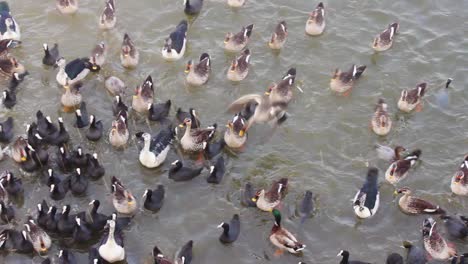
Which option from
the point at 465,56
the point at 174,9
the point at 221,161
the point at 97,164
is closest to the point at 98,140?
the point at 97,164

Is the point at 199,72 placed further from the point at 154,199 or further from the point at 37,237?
the point at 37,237

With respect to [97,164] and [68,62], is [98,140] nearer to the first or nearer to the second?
[97,164]

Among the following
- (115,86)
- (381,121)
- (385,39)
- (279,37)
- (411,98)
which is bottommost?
(115,86)

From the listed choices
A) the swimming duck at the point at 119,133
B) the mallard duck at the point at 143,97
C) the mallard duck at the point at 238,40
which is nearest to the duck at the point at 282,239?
the swimming duck at the point at 119,133

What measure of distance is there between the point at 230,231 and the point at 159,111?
4252 millimetres

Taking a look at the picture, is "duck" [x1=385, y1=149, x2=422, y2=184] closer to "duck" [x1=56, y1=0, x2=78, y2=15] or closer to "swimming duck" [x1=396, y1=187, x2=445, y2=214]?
"swimming duck" [x1=396, y1=187, x2=445, y2=214]

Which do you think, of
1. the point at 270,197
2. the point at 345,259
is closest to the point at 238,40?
the point at 270,197

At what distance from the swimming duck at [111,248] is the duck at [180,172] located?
2.29m

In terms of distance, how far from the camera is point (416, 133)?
16.9m

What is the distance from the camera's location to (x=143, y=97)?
16812mm

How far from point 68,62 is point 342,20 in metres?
8.79

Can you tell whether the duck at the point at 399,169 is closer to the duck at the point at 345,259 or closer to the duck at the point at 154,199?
the duck at the point at 345,259

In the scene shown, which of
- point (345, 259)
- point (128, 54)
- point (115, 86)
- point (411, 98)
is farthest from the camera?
point (128, 54)

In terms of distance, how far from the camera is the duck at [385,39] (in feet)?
61.7
